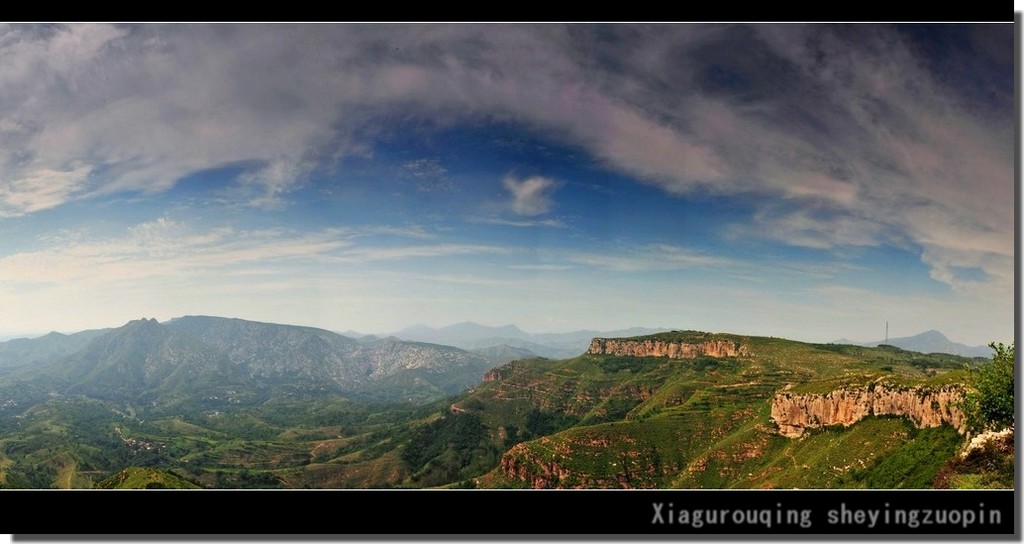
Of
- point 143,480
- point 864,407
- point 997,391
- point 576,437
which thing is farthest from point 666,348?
point 997,391

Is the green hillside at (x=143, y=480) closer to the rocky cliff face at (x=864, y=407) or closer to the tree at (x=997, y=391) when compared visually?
the tree at (x=997, y=391)

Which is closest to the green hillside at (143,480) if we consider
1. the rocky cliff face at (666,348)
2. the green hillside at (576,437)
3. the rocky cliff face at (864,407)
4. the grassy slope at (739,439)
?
the green hillside at (576,437)

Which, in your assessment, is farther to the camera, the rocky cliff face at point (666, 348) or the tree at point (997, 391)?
the rocky cliff face at point (666, 348)

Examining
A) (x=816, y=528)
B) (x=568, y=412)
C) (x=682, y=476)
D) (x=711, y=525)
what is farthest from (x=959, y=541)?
(x=568, y=412)

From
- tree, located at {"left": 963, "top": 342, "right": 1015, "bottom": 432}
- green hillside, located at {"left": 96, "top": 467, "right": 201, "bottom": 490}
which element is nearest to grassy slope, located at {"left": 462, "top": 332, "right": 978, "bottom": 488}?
tree, located at {"left": 963, "top": 342, "right": 1015, "bottom": 432}

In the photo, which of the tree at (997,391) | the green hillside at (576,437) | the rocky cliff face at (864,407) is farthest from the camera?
the green hillside at (576,437)

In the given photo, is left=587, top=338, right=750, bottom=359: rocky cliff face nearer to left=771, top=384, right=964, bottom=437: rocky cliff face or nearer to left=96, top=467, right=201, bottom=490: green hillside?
left=771, top=384, right=964, bottom=437: rocky cliff face
